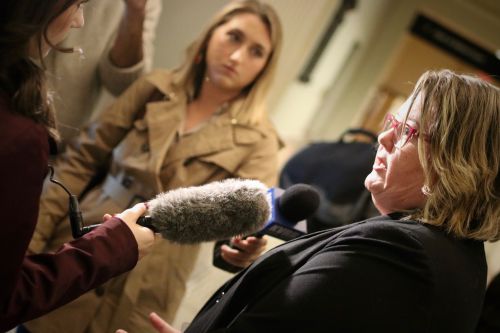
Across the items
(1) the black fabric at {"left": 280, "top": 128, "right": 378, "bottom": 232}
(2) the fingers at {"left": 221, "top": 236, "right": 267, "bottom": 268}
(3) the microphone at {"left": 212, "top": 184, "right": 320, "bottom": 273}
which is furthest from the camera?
(1) the black fabric at {"left": 280, "top": 128, "right": 378, "bottom": 232}

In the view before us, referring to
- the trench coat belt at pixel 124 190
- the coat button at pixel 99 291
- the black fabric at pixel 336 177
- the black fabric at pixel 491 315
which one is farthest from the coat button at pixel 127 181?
the black fabric at pixel 491 315

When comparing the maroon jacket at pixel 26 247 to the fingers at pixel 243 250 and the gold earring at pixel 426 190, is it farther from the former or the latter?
the gold earring at pixel 426 190

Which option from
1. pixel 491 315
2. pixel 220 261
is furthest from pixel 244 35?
pixel 491 315

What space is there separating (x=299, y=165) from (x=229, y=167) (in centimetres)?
73

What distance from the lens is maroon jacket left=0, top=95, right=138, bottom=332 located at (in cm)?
53

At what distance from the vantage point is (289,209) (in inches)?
33.5

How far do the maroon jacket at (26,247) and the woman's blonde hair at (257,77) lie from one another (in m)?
0.67

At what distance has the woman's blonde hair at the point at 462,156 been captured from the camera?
69 cm

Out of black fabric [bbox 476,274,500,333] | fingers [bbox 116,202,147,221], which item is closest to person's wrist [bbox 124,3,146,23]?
fingers [bbox 116,202,147,221]

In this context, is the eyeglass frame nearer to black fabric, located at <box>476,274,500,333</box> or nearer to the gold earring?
the gold earring

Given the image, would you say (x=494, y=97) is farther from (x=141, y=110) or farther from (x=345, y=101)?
(x=345, y=101)

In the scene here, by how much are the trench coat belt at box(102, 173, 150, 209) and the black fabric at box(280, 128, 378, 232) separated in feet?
2.05

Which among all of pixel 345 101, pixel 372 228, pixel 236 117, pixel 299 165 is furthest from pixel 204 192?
pixel 345 101

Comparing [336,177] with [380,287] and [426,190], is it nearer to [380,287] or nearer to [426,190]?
[426,190]
